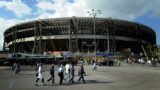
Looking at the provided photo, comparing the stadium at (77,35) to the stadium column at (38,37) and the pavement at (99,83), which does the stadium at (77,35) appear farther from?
the pavement at (99,83)

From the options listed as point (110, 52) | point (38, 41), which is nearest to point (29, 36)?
point (38, 41)

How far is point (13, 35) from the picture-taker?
14775cm

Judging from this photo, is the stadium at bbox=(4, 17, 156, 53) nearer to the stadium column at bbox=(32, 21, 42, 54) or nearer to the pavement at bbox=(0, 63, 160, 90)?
the stadium column at bbox=(32, 21, 42, 54)

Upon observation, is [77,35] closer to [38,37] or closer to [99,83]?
[38,37]

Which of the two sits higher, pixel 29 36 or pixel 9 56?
pixel 29 36

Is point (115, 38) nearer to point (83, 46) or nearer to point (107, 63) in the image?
point (83, 46)

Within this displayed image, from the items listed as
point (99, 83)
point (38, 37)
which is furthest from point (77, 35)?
point (99, 83)

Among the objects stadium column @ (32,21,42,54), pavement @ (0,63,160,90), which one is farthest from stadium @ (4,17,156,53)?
pavement @ (0,63,160,90)

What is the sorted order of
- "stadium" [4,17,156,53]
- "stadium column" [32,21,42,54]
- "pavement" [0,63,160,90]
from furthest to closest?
"stadium column" [32,21,42,54]
"stadium" [4,17,156,53]
"pavement" [0,63,160,90]

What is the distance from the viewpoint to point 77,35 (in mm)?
136625

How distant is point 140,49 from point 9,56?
72985 mm

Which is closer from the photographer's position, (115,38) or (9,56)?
(9,56)

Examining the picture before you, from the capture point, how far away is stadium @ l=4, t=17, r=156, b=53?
440ft

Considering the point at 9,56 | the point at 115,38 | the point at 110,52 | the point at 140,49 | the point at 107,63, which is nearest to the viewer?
the point at 107,63
